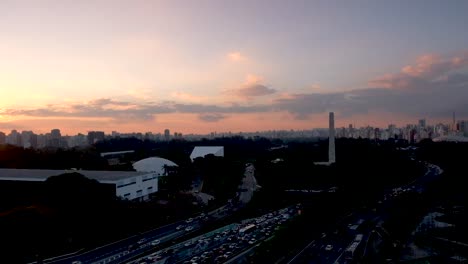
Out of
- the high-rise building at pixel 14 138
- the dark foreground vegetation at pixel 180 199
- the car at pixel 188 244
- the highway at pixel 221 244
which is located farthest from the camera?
the high-rise building at pixel 14 138

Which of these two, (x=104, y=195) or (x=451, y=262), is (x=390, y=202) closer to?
(x=451, y=262)

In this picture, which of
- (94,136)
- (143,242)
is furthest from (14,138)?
(143,242)

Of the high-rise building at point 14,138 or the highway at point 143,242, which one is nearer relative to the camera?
Answer: the highway at point 143,242

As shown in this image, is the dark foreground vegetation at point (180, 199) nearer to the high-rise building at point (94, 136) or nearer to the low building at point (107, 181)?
the low building at point (107, 181)

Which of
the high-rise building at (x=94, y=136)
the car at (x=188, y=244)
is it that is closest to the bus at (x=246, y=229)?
the car at (x=188, y=244)

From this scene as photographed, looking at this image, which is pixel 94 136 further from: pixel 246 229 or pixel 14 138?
pixel 246 229

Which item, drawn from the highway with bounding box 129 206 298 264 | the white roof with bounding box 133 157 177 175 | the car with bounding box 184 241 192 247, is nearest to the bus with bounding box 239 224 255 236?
the highway with bounding box 129 206 298 264

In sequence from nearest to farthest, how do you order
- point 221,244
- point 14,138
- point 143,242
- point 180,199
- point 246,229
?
point 221,244
point 143,242
point 246,229
point 180,199
point 14,138

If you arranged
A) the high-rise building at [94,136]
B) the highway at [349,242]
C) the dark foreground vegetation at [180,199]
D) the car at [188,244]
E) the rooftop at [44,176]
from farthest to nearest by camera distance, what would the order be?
the high-rise building at [94,136]
the rooftop at [44,176]
the car at [188,244]
the dark foreground vegetation at [180,199]
the highway at [349,242]

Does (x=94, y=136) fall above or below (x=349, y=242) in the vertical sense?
above

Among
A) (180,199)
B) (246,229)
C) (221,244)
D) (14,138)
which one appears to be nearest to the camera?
(221,244)

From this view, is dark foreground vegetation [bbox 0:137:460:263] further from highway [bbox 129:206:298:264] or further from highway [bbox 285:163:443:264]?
highway [bbox 129:206:298:264]
